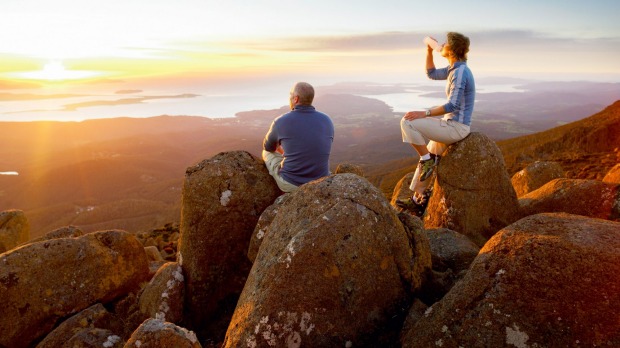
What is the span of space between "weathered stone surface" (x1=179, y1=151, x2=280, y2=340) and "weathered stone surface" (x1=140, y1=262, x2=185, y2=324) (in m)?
0.28

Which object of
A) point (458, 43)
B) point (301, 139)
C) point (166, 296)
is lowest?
point (166, 296)

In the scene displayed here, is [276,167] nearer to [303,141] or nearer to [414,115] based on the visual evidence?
[303,141]

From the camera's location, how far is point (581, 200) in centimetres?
1219

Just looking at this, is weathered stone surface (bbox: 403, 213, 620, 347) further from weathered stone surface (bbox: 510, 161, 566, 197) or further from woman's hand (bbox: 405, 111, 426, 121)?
weathered stone surface (bbox: 510, 161, 566, 197)

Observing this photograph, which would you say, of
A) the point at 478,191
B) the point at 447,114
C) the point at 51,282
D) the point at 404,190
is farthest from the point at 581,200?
the point at 51,282

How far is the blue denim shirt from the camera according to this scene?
11672mm

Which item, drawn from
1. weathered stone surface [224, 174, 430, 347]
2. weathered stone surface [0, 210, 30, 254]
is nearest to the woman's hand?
weathered stone surface [224, 174, 430, 347]

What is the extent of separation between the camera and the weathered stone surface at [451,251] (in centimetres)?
1034

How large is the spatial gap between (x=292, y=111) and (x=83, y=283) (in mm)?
8386

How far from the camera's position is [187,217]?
1205cm

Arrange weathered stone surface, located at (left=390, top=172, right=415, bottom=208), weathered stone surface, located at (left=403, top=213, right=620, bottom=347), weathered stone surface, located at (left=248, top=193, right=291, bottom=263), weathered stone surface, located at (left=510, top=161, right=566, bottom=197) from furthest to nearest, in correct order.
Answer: weathered stone surface, located at (left=390, top=172, right=415, bottom=208), weathered stone surface, located at (left=510, top=161, right=566, bottom=197), weathered stone surface, located at (left=248, top=193, right=291, bottom=263), weathered stone surface, located at (left=403, top=213, right=620, bottom=347)

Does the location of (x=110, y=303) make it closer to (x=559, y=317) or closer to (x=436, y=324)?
(x=436, y=324)

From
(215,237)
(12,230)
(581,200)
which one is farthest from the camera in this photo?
(12,230)

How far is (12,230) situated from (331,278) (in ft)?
76.4
